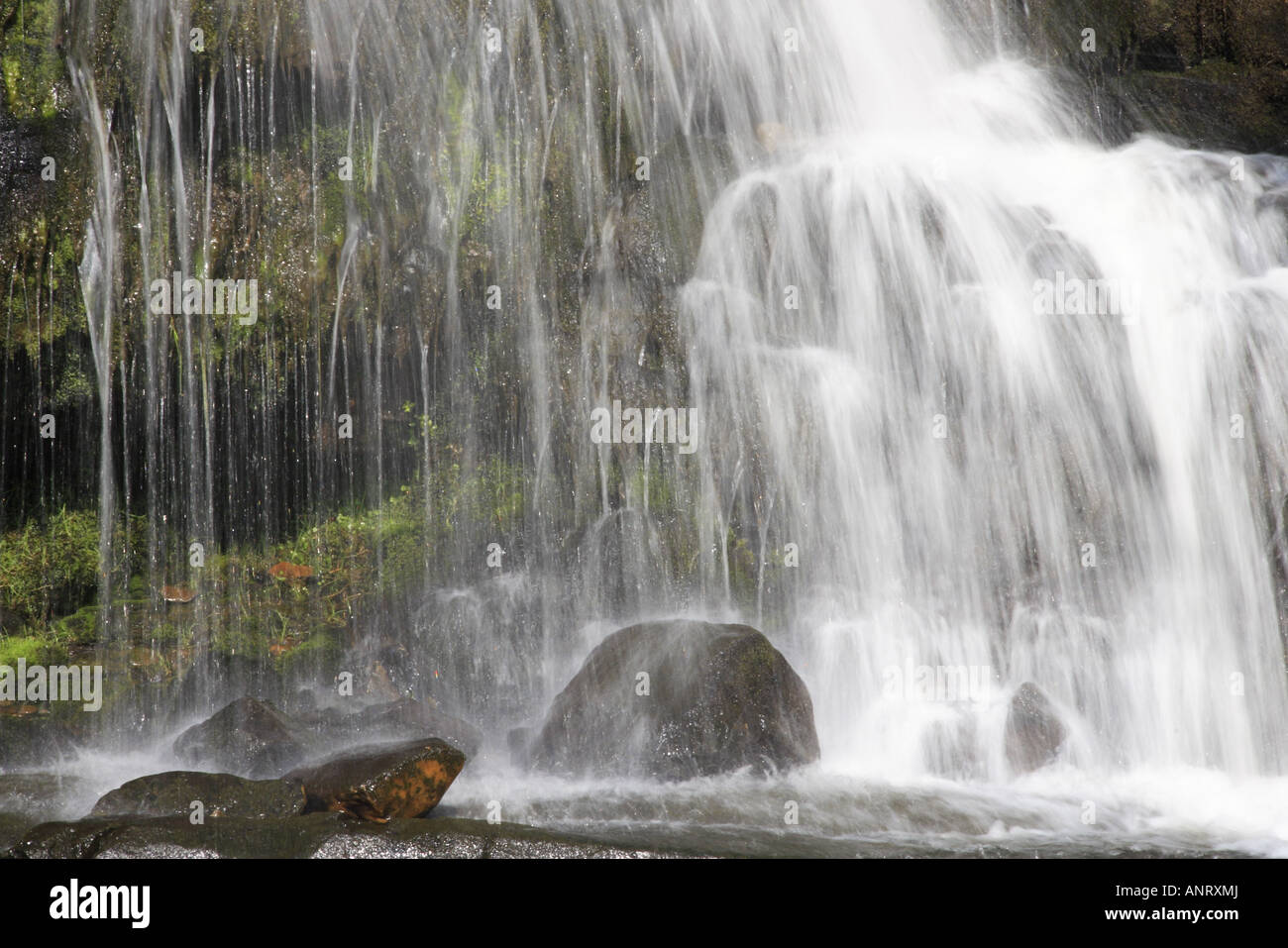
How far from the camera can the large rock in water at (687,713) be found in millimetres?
7809

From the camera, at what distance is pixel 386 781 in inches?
255

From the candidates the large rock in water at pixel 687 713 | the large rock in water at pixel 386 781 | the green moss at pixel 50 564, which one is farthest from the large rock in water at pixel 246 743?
the green moss at pixel 50 564

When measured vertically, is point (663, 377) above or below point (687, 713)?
above

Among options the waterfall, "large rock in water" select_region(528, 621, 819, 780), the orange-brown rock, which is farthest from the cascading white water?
the orange-brown rock

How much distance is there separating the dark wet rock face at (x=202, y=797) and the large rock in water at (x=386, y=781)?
0.17 meters

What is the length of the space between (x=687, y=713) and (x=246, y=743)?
3202mm

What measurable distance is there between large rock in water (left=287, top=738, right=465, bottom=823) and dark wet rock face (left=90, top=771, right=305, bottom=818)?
6.7 inches

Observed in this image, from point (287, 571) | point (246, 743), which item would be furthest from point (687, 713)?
point (287, 571)

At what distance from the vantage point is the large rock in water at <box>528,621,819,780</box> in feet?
25.6

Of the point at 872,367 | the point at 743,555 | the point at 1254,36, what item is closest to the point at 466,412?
the point at 743,555

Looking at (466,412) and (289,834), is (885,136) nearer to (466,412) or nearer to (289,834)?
(466,412)

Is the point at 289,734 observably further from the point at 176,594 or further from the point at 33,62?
the point at 33,62

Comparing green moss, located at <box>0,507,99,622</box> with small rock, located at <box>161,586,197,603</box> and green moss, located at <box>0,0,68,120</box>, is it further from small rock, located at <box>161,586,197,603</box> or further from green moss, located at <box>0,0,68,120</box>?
green moss, located at <box>0,0,68,120</box>

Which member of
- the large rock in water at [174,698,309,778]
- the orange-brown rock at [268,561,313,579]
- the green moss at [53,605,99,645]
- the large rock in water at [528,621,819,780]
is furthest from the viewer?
the orange-brown rock at [268,561,313,579]
